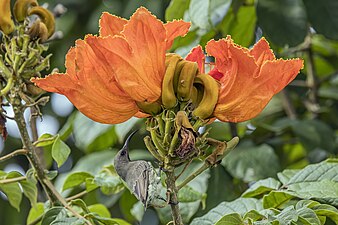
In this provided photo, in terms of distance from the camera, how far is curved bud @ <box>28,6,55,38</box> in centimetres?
152

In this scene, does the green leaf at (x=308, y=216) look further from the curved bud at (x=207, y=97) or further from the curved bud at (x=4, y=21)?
the curved bud at (x=4, y=21)

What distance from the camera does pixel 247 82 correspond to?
1255 mm

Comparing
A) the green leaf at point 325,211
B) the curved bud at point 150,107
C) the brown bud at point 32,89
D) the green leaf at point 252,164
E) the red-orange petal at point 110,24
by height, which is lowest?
the green leaf at point 252,164

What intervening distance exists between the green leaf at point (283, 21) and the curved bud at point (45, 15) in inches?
33.1

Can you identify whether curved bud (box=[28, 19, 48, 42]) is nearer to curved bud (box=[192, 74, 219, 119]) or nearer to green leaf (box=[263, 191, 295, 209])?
curved bud (box=[192, 74, 219, 119])

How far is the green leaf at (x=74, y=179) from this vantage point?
171 cm

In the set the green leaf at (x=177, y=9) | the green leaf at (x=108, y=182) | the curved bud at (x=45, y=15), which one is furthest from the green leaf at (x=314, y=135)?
Result: the curved bud at (x=45, y=15)

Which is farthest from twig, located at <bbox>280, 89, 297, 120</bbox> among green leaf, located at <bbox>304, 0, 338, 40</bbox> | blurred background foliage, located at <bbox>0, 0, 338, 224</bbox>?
green leaf, located at <bbox>304, 0, 338, 40</bbox>

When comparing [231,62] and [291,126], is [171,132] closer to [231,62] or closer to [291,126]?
[231,62]

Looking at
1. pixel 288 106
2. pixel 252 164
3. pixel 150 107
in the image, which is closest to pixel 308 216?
pixel 150 107

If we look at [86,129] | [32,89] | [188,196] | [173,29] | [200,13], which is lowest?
[86,129]

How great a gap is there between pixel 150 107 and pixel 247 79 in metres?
0.16

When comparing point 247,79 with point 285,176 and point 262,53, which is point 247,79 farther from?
point 285,176

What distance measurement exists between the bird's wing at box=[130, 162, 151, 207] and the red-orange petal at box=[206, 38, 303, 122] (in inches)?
6.2
